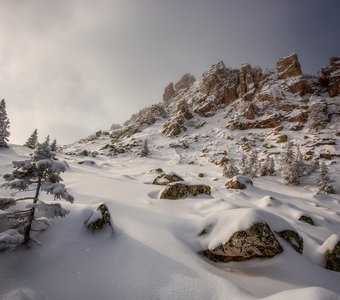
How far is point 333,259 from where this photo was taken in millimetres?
9477

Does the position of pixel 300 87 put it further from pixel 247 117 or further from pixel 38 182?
pixel 38 182

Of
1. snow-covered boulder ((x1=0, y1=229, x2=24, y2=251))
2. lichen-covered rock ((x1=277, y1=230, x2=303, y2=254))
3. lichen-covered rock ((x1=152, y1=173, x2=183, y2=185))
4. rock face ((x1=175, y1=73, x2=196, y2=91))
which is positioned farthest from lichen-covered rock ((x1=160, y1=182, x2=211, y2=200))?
rock face ((x1=175, y1=73, x2=196, y2=91))

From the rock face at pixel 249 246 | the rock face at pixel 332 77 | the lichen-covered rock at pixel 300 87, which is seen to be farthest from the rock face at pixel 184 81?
the rock face at pixel 249 246

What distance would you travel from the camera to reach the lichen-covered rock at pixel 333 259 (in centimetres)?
931

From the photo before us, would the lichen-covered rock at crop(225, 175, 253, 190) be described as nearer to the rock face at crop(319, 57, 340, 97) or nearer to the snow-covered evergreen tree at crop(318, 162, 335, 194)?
the snow-covered evergreen tree at crop(318, 162, 335, 194)

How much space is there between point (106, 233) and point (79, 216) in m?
1.44

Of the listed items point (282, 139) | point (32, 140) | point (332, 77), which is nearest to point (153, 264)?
point (32, 140)

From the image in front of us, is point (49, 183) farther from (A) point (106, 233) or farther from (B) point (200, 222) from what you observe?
(B) point (200, 222)

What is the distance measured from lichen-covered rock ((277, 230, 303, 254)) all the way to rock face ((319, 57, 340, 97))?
94.2 meters

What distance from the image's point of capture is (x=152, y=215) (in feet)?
37.0

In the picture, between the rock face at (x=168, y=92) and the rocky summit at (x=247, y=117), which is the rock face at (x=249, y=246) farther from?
the rock face at (x=168, y=92)

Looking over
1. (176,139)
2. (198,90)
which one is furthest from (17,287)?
(198,90)

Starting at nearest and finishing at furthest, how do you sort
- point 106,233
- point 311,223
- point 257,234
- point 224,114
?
point 257,234
point 106,233
point 311,223
point 224,114

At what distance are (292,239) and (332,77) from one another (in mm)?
100149
